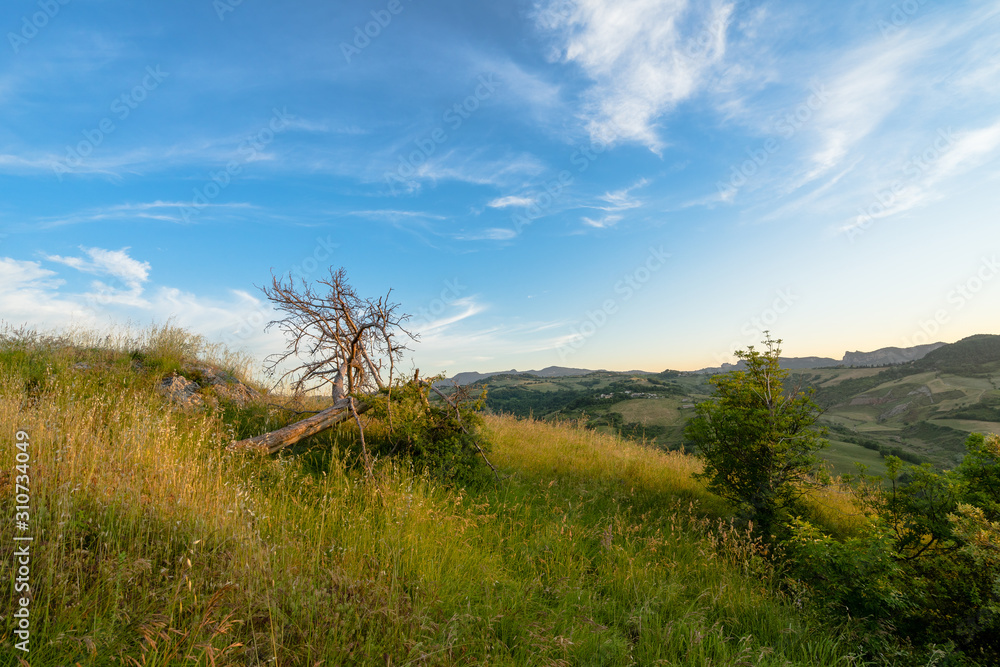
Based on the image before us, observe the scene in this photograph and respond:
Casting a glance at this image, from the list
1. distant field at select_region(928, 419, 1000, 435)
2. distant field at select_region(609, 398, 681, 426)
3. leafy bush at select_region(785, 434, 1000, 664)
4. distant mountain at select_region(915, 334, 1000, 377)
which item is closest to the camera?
leafy bush at select_region(785, 434, 1000, 664)

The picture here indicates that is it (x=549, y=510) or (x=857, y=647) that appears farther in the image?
(x=549, y=510)

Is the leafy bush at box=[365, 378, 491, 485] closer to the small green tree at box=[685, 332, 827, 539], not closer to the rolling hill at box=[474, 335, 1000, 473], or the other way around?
the small green tree at box=[685, 332, 827, 539]

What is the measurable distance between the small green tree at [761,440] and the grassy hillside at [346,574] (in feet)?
2.79

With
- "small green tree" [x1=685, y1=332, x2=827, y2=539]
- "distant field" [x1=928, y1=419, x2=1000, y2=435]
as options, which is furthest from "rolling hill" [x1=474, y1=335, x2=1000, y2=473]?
"small green tree" [x1=685, y1=332, x2=827, y2=539]

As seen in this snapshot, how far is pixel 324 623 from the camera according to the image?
305 centimetres

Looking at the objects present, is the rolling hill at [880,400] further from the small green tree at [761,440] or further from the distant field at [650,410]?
the small green tree at [761,440]

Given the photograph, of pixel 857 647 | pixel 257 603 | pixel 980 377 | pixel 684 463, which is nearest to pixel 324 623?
pixel 257 603

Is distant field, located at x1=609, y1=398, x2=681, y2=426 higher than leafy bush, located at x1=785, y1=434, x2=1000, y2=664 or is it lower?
lower

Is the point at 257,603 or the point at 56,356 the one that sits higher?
the point at 56,356

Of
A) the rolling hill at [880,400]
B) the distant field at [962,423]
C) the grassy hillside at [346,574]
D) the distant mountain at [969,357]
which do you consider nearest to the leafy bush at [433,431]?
the grassy hillside at [346,574]

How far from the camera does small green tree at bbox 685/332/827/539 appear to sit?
262 inches

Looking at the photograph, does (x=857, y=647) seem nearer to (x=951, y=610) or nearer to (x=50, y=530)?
(x=951, y=610)

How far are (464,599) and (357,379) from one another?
596 cm

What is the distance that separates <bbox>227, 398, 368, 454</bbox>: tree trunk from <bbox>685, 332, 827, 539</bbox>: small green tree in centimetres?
693
